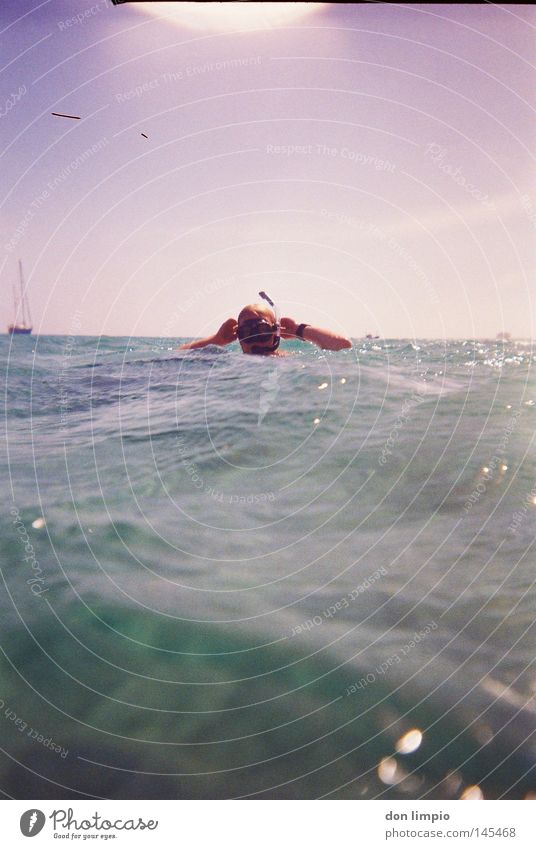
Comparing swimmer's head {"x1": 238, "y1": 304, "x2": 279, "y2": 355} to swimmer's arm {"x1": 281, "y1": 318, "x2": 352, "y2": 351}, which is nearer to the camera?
swimmer's head {"x1": 238, "y1": 304, "x2": 279, "y2": 355}

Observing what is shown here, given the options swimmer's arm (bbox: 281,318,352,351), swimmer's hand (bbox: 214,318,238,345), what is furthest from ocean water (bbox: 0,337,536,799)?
swimmer's hand (bbox: 214,318,238,345)

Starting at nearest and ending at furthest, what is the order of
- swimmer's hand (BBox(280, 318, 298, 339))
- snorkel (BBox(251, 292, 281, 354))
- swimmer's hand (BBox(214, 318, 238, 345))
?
snorkel (BBox(251, 292, 281, 354)), swimmer's hand (BBox(280, 318, 298, 339)), swimmer's hand (BBox(214, 318, 238, 345))

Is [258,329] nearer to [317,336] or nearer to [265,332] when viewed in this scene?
[265,332]

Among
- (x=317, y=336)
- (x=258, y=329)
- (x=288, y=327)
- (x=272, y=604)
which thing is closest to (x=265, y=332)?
(x=258, y=329)

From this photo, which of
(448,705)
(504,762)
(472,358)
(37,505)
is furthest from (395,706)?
(472,358)

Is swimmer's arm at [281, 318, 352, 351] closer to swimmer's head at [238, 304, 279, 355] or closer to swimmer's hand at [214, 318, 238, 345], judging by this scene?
swimmer's head at [238, 304, 279, 355]

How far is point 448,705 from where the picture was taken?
7.24 feet

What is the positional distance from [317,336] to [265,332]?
64cm

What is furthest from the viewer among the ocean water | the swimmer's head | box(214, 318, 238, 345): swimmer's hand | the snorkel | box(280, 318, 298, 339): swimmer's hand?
box(214, 318, 238, 345): swimmer's hand

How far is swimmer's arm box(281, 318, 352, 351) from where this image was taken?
5.72 meters

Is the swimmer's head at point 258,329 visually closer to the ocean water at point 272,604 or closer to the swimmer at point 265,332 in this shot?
the swimmer at point 265,332

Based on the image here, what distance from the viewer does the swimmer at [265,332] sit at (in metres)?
5.54

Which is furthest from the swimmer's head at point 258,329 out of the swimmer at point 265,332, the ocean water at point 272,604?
the ocean water at point 272,604
